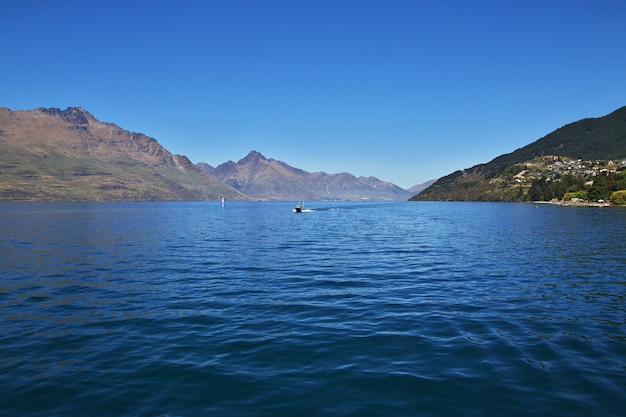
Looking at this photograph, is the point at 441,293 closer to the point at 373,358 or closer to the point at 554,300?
the point at 554,300

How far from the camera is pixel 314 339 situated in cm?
1958

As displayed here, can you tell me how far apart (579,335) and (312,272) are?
23.8m

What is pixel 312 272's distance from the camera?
128 ft

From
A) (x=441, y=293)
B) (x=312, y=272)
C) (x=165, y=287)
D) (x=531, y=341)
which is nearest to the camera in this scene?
(x=531, y=341)

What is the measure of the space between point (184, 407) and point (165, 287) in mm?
20867

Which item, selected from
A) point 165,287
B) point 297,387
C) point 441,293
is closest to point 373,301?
point 441,293

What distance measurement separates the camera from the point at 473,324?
2156cm

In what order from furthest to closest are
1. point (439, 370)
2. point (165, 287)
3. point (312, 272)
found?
point (312, 272)
point (165, 287)
point (439, 370)

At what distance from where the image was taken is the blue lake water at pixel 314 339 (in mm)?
13344

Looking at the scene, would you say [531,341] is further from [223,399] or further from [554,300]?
[223,399]

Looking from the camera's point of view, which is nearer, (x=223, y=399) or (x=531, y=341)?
(x=223, y=399)

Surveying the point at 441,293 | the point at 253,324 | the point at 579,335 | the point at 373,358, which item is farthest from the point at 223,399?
the point at 441,293

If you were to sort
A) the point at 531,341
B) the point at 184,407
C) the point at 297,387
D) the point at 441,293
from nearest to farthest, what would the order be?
the point at 184,407 < the point at 297,387 < the point at 531,341 < the point at 441,293

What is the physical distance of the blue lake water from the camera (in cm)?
1334
